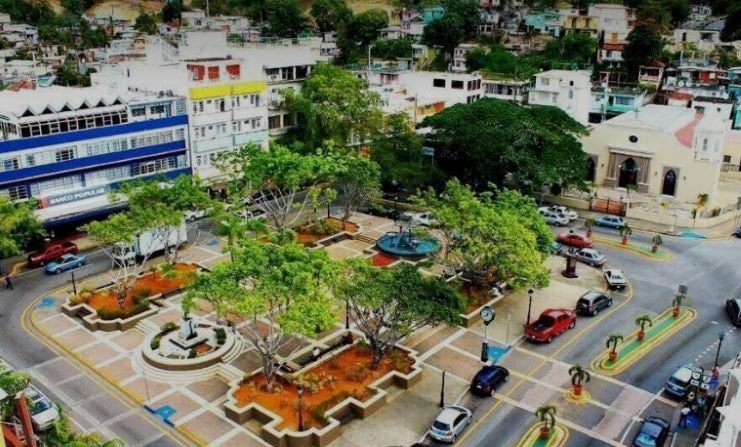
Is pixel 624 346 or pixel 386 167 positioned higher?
pixel 386 167

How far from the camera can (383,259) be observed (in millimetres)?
56594

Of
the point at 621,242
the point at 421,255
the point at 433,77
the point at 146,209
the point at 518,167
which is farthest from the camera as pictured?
the point at 433,77

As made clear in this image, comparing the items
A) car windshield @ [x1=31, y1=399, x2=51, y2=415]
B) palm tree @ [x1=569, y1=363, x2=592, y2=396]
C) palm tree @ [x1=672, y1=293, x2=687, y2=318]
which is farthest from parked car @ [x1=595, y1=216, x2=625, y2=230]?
car windshield @ [x1=31, y1=399, x2=51, y2=415]

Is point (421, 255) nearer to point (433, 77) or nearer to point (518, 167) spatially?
point (518, 167)

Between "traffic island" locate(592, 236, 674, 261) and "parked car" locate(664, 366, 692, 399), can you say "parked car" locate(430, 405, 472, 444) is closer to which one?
"parked car" locate(664, 366, 692, 399)

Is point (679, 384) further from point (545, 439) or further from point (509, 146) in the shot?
point (509, 146)

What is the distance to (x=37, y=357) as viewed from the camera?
137 feet

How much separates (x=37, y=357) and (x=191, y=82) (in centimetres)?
3274

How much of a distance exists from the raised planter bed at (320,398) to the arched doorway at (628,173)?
144 feet

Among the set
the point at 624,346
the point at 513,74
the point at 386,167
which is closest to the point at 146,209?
the point at 386,167

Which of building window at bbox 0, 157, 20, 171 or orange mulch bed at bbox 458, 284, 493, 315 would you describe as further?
building window at bbox 0, 157, 20, 171

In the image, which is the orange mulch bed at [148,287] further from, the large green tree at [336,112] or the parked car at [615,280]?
the parked car at [615,280]

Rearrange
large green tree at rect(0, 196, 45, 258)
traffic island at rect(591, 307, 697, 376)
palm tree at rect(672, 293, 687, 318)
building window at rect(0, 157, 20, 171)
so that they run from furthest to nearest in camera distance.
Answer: building window at rect(0, 157, 20, 171)
large green tree at rect(0, 196, 45, 258)
palm tree at rect(672, 293, 687, 318)
traffic island at rect(591, 307, 697, 376)

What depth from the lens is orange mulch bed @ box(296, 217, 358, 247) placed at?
59938mm
